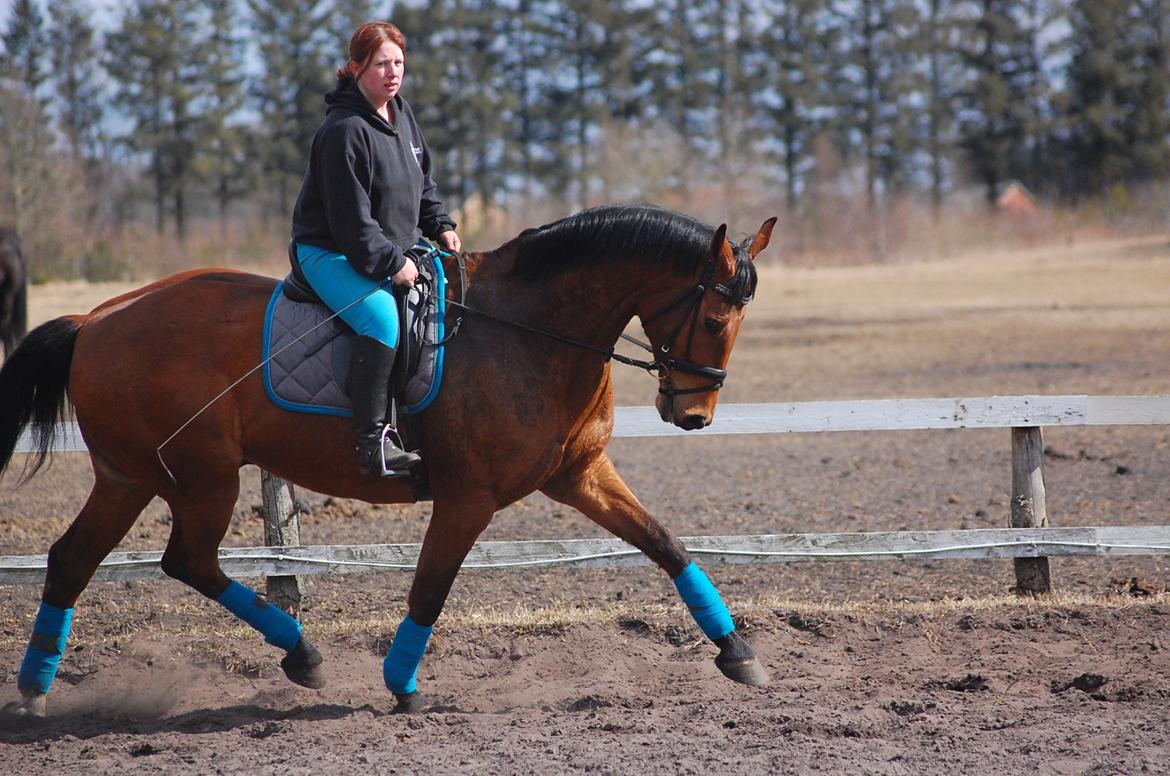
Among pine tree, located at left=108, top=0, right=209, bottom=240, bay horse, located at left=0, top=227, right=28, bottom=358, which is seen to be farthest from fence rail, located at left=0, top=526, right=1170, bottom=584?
pine tree, located at left=108, top=0, right=209, bottom=240

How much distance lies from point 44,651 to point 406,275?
2390 millimetres

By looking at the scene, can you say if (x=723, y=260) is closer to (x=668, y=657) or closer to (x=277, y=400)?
(x=277, y=400)

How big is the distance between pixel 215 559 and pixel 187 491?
1.15 feet

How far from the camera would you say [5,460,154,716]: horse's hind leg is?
5.27 m

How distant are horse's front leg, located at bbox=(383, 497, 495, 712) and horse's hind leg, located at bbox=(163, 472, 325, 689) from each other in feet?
1.70

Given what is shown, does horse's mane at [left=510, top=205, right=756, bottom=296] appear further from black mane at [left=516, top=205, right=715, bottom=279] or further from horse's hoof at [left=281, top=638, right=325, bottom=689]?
horse's hoof at [left=281, top=638, right=325, bottom=689]

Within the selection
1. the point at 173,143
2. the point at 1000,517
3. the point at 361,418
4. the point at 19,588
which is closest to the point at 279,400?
the point at 361,418

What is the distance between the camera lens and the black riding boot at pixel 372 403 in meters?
4.78

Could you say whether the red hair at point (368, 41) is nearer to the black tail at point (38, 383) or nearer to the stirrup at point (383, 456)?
the stirrup at point (383, 456)

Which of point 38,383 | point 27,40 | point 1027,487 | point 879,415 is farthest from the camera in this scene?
point 27,40

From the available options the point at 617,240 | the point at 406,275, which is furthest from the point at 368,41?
the point at 617,240

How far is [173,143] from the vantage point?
45.0m

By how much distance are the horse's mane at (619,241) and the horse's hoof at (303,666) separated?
6.50 ft

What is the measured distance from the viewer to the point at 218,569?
5316mm
